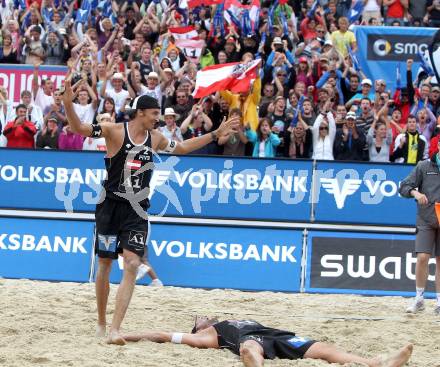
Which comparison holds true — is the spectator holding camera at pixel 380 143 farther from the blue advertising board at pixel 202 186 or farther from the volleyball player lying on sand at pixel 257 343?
the volleyball player lying on sand at pixel 257 343

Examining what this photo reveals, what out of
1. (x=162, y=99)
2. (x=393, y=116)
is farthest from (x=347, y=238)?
(x=162, y=99)

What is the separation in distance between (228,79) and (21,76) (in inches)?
167

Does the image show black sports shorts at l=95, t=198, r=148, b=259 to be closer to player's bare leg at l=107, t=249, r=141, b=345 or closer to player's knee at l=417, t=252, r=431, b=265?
player's bare leg at l=107, t=249, r=141, b=345

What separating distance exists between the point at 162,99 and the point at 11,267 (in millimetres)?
4404

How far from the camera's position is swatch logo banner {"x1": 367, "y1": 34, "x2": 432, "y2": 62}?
1750 cm

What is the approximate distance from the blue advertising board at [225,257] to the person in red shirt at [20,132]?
9.91 feet

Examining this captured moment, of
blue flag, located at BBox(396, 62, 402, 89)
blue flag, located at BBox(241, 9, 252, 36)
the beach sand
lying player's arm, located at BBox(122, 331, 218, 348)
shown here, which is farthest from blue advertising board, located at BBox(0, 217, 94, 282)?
blue flag, located at BBox(396, 62, 402, 89)

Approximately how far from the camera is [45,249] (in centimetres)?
1270

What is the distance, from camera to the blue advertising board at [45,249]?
41.3ft

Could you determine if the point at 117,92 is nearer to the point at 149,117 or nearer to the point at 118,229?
the point at 149,117

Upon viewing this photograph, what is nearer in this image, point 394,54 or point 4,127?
point 4,127

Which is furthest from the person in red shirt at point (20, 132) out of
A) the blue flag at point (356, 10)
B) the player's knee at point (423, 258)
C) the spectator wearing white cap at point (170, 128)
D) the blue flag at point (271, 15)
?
the blue flag at point (356, 10)

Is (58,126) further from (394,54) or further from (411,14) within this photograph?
(411,14)

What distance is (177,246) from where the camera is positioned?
1259cm
